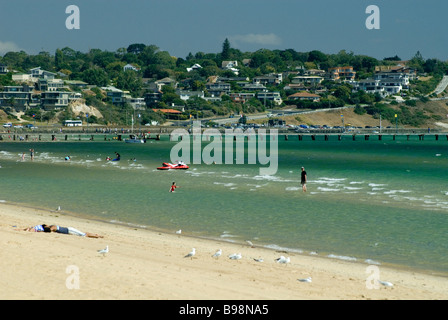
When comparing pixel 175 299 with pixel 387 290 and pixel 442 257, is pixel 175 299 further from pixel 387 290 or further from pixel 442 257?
pixel 442 257

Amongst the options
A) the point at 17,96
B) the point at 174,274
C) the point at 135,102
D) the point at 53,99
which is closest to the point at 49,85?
the point at 53,99

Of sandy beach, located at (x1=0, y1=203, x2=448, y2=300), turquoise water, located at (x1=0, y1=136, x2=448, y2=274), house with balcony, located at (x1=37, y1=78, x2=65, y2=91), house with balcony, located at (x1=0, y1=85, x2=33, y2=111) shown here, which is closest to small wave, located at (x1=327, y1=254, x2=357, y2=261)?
turquoise water, located at (x1=0, y1=136, x2=448, y2=274)

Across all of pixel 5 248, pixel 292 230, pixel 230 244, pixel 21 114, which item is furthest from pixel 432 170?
pixel 21 114

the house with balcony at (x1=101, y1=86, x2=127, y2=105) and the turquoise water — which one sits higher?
the house with balcony at (x1=101, y1=86, x2=127, y2=105)

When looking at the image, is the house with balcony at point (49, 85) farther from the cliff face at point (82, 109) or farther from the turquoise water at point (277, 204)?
the turquoise water at point (277, 204)

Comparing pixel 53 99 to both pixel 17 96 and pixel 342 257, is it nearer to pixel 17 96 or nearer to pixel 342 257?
pixel 17 96

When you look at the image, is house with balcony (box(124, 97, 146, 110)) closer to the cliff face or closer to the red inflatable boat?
the cliff face

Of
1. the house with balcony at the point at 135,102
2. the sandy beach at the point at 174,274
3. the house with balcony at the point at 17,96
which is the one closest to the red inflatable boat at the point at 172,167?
the sandy beach at the point at 174,274

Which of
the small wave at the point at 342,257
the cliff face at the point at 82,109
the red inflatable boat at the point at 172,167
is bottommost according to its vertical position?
the small wave at the point at 342,257
